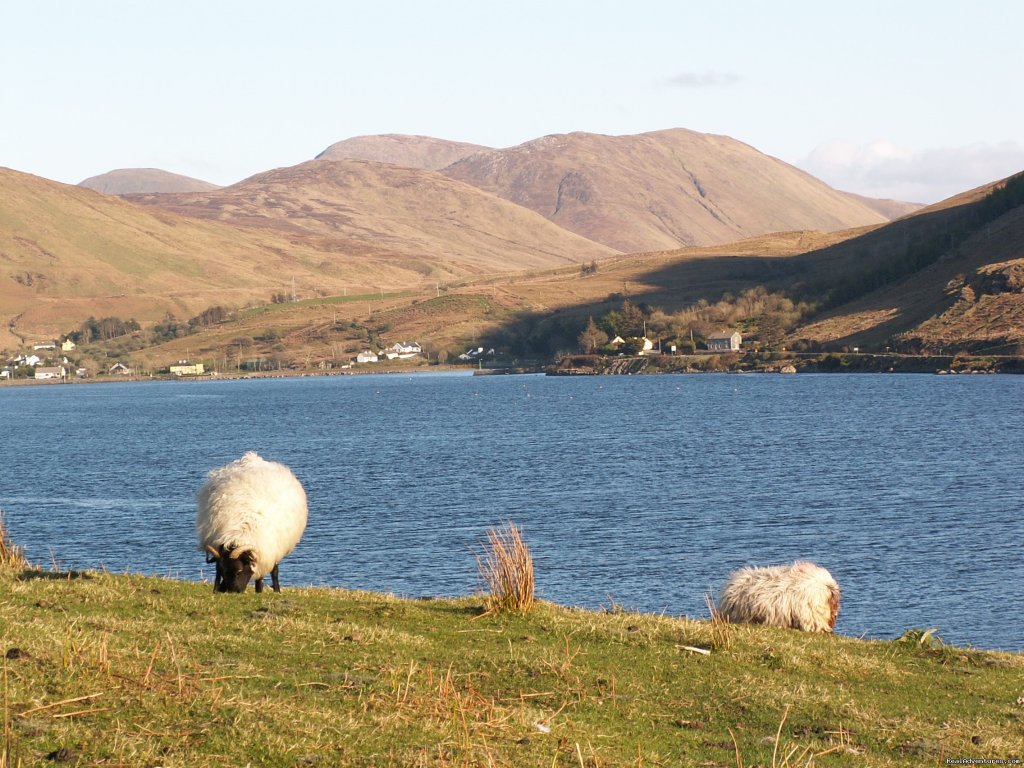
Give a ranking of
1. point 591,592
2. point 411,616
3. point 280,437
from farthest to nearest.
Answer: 1. point 280,437
2. point 591,592
3. point 411,616

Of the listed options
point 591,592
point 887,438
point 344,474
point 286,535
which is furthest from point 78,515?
point 887,438

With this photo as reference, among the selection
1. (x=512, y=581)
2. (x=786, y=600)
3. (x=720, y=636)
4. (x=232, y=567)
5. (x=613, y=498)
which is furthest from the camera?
(x=613, y=498)

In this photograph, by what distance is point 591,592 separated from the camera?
123 feet

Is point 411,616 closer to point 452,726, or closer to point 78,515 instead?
point 452,726

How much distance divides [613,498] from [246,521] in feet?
146

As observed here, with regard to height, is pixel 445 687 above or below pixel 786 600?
above

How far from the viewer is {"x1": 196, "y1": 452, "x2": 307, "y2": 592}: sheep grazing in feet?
59.1

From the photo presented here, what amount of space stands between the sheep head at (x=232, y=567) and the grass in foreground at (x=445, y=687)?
534mm

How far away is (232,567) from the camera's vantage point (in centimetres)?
1794

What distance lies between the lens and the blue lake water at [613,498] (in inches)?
1550

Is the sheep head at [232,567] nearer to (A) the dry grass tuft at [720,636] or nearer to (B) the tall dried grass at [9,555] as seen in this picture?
(B) the tall dried grass at [9,555]

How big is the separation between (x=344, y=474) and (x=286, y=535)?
58996mm

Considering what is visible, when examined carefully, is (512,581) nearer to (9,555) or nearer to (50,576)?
(50,576)

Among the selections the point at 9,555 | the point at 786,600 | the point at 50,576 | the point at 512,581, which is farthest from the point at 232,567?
the point at 786,600
